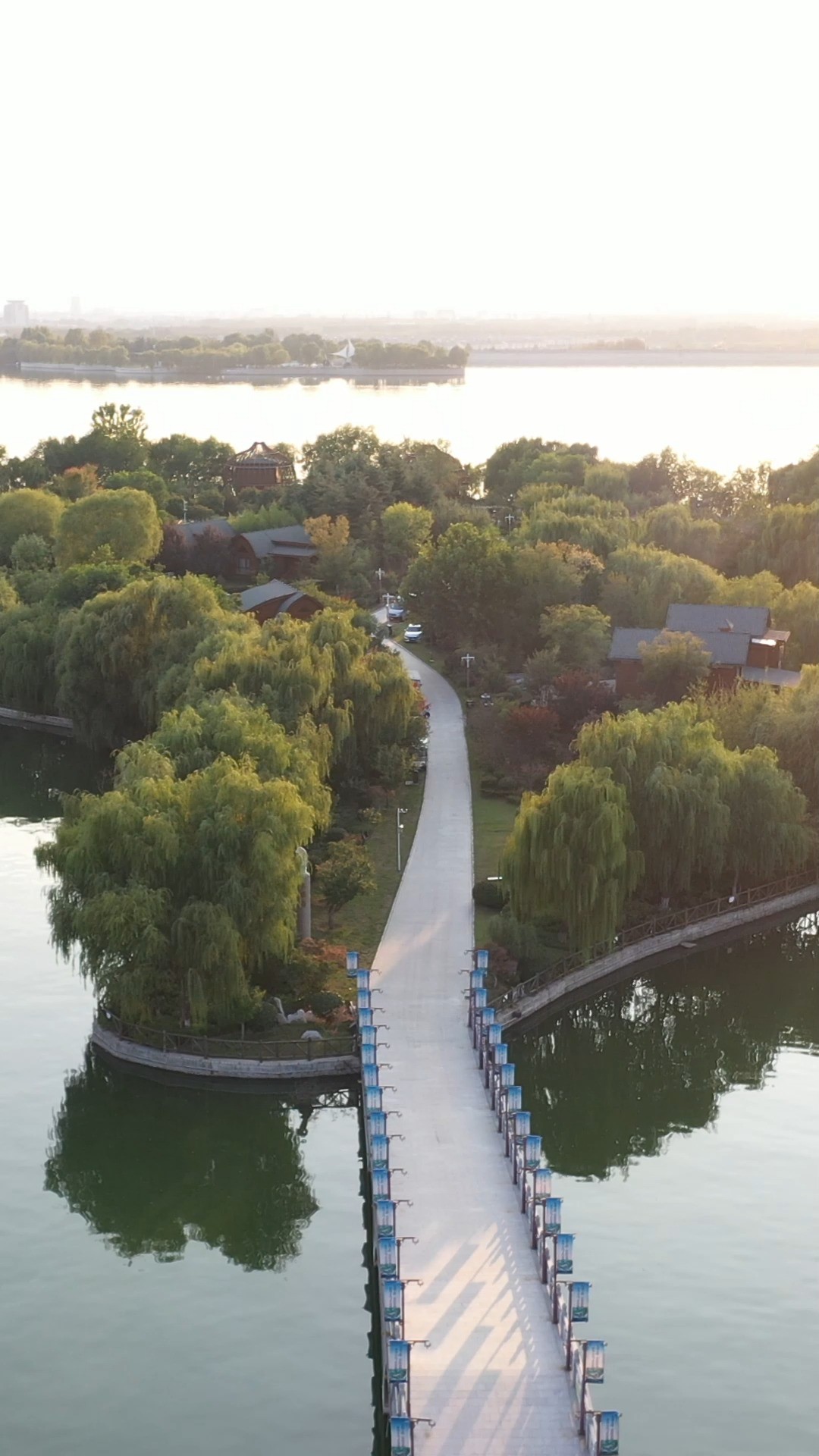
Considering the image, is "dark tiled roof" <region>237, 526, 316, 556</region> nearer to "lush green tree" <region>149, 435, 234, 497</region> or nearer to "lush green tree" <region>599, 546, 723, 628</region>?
"lush green tree" <region>599, 546, 723, 628</region>

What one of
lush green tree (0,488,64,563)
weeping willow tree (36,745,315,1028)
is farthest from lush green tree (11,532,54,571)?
weeping willow tree (36,745,315,1028)

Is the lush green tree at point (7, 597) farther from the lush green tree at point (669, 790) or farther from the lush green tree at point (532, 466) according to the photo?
the lush green tree at point (532, 466)

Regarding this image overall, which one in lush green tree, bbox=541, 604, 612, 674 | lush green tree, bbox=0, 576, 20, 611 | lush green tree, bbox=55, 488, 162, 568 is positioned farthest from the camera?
lush green tree, bbox=55, 488, 162, 568

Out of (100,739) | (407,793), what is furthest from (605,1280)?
(100,739)

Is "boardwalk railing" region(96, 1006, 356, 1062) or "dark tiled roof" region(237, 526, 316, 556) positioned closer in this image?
"boardwalk railing" region(96, 1006, 356, 1062)

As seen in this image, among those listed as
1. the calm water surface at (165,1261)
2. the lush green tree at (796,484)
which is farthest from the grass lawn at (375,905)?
the lush green tree at (796,484)

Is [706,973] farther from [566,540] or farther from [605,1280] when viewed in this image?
[566,540]
